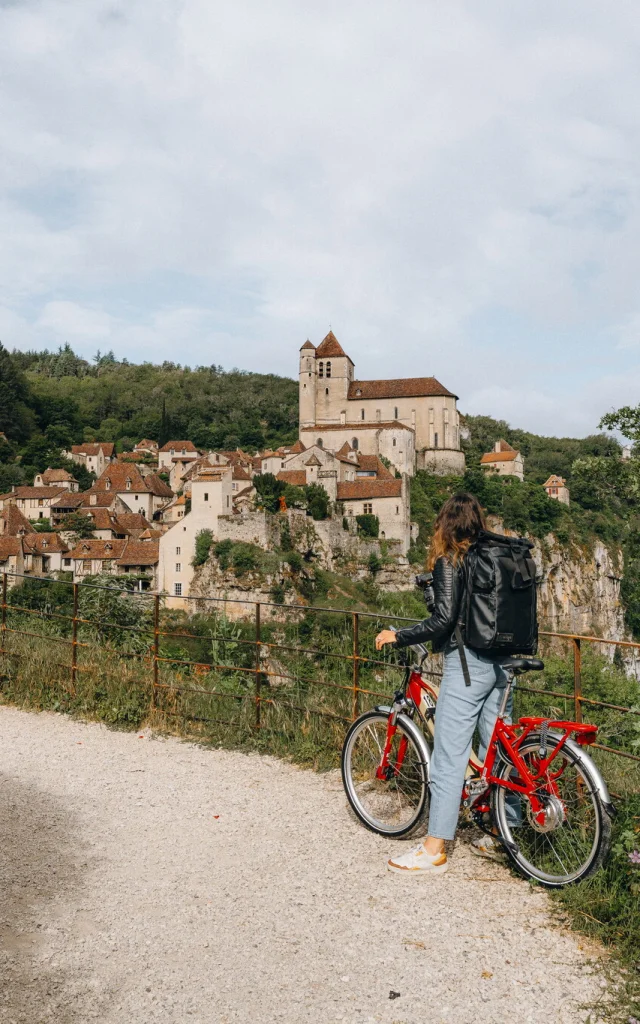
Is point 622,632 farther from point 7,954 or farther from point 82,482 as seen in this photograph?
point 7,954

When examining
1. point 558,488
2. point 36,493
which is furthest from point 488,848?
point 558,488

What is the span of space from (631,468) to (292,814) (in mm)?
14650

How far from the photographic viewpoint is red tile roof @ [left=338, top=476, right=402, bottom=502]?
60281 mm

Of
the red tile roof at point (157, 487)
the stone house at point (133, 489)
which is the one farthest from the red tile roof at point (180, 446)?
the stone house at point (133, 489)

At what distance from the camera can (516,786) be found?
3607 millimetres

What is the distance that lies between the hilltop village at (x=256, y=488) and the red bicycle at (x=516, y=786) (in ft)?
146

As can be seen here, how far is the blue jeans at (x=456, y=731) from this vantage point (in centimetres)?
370

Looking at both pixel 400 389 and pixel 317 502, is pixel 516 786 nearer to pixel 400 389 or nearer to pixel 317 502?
pixel 317 502

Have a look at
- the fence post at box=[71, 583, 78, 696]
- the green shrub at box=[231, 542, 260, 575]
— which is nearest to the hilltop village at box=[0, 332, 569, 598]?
the green shrub at box=[231, 542, 260, 575]

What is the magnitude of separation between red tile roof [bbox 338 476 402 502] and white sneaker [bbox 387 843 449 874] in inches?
2234

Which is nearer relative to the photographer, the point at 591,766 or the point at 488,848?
the point at 591,766

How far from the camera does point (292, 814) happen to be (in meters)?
4.45

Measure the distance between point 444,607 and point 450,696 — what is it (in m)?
0.46

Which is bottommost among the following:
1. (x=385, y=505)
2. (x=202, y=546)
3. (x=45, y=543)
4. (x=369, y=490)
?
(x=202, y=546)
